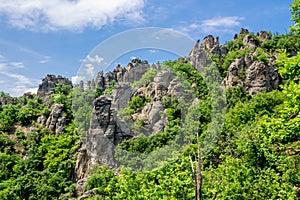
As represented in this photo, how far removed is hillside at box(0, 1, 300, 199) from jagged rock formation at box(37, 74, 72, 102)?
24.8 ft

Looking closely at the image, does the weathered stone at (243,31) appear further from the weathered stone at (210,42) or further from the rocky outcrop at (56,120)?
the rocky outcrop at (56,120)

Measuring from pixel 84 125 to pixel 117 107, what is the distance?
14.2 feet

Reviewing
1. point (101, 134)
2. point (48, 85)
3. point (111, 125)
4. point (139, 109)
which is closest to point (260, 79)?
point (139, 109)

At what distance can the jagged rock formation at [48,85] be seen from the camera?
61338 mm

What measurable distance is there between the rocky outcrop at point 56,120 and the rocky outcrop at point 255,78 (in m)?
23.5

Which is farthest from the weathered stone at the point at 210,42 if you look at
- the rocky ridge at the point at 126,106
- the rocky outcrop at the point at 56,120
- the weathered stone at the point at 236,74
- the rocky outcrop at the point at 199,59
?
the rocky outcrop at the point at 56,120

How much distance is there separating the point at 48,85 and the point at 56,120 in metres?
19.2

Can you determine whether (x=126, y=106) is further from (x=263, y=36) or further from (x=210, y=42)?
(x=263, y=36)

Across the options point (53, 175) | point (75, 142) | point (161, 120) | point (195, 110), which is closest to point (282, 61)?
point (195, 110)

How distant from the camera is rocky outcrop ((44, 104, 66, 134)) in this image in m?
45.2

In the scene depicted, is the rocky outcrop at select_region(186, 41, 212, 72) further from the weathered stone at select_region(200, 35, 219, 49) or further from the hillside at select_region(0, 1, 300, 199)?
the weathered stone at select_region(200, 35, 219, 49)

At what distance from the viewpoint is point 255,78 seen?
40.9 meters

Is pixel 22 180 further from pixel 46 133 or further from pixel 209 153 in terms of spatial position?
pixel 209 153

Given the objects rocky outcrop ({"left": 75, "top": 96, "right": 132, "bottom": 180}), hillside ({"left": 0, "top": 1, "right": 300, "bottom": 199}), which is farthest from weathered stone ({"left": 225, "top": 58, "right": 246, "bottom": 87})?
rocky outcrop ({"left": 75, "top": 96, "right": 132, "bottom": 180})
